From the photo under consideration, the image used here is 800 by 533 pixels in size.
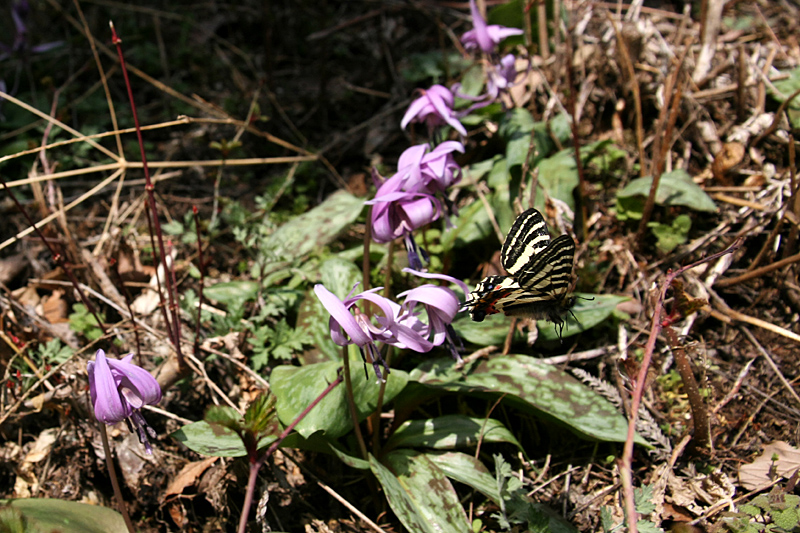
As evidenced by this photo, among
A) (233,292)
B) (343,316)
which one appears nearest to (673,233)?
(343,316)

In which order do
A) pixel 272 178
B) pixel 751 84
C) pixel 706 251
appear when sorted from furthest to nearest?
pixel 272 178 < pixel 751 84 < pixel 706 251

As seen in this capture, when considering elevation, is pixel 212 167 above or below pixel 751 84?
below

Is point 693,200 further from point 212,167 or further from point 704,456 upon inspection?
point 212,167

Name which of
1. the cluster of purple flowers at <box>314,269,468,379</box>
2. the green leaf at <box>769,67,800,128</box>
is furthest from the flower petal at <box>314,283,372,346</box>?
the green leaf at <box>769,67,800,128</box>

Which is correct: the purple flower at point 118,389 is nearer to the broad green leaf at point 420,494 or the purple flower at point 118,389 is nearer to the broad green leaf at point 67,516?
the broad green leaf at point 67,516

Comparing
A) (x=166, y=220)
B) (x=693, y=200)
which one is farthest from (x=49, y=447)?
(x=693, y=200)

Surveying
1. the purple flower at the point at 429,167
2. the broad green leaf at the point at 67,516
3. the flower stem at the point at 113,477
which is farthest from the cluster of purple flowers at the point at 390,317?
the broad green leaf at the point at 67,516
